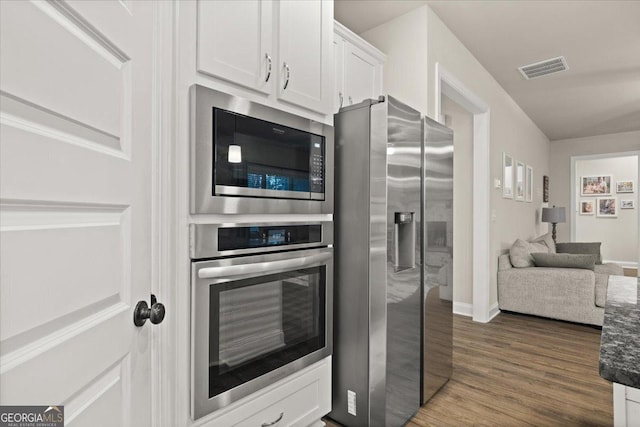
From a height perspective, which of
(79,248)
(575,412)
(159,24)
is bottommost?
(575,412)

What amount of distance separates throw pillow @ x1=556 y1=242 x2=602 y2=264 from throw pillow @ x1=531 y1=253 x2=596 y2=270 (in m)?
1.46

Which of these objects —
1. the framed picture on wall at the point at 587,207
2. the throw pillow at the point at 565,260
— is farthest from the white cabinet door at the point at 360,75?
the framed picture on wall at the point at 587,207

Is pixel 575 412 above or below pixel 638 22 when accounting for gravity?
below

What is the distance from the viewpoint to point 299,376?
155 centimetres

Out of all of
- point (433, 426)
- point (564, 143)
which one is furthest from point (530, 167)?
point (433, 426)

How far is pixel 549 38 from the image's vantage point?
321 centimetres

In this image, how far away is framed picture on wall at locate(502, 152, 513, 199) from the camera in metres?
4.45

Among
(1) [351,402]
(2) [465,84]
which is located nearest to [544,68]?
(2) [465,84]

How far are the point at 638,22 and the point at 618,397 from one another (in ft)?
11.8

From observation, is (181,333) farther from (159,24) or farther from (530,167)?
(530,167)

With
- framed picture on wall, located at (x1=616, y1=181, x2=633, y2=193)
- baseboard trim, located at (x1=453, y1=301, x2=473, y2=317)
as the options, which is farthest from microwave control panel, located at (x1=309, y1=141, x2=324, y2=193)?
framed picture on wall, located at (x1=616, y1=181, x2=633, y2=193)

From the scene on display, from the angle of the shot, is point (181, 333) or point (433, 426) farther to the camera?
point (433, 426)

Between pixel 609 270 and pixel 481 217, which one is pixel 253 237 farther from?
pixel 609 270

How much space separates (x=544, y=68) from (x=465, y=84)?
1.23 metres
